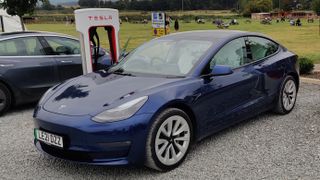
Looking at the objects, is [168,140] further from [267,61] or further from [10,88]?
[10,88]

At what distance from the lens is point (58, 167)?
434 centimetres

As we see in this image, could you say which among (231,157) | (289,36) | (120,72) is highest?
(120,72)

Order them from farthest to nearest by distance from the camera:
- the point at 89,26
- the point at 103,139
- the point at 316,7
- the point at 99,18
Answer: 1. the point at 316,7
2. the point at 99,18
3. the point at 89,26
4. the point at 103,139

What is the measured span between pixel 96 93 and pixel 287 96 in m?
3.27

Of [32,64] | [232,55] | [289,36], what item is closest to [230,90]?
[232,55]

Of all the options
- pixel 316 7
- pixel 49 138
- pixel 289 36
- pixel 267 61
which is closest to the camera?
pixel 49 138

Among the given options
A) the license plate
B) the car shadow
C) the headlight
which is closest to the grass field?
the car shadow

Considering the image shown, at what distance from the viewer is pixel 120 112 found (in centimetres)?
381

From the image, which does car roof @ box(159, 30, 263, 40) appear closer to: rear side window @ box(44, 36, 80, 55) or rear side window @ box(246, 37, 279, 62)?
rear side window @ box(246, 37, 279, 62)

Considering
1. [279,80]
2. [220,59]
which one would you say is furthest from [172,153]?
[279,80]

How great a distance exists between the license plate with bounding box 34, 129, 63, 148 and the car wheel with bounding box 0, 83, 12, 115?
280cm

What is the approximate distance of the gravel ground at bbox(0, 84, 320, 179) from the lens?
13.4 feet

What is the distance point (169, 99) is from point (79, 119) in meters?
0.91

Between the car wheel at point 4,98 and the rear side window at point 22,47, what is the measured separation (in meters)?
0.58
